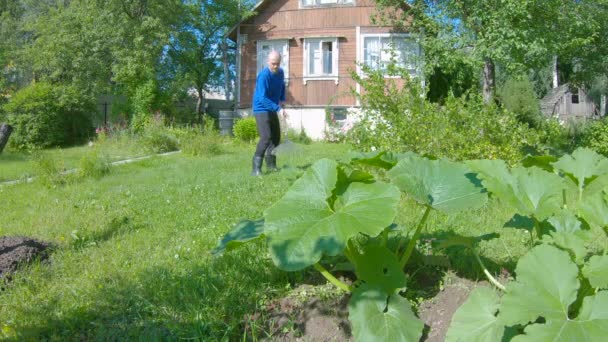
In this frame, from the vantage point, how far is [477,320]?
193cm

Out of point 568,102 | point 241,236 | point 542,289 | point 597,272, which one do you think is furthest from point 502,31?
point 568,102

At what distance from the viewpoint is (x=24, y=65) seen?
27.3 m

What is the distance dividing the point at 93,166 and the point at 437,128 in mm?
5888

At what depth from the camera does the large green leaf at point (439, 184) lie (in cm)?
230

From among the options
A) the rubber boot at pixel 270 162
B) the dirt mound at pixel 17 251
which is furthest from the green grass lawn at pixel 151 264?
the rubber boot at pixel 270 162

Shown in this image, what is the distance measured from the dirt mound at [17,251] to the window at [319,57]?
57.1 feet

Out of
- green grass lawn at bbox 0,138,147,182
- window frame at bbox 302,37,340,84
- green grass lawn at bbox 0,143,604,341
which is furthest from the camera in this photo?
window frame at bbox 302,37,340,84

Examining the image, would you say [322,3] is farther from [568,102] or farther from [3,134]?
[568,102]

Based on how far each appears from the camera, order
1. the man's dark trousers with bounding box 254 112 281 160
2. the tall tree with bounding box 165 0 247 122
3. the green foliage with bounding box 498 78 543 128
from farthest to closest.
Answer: the green foliage with bounding box 498 78 543 128
the tall tree with bounding box 165 0 247 122
the man's dark trousers with bounding box 254 112 281 160

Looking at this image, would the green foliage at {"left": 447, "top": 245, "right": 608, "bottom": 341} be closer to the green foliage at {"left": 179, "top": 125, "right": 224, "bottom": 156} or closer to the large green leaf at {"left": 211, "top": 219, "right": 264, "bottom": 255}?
the large green leaf at {"left": 211, "top": 219, "right": 264, "bottom": 255}

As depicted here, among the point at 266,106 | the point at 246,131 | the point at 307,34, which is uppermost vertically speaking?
the point at 307,34

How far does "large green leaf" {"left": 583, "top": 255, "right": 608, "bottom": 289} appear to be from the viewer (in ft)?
5.49

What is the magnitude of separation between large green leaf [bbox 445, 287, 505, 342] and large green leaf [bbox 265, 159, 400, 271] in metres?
0.46

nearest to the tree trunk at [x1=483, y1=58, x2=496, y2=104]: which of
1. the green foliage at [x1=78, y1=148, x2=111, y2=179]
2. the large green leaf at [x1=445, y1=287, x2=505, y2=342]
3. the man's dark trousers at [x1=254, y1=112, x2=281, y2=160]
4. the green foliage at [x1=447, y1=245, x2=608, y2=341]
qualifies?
the man's dark trousers at [x1=254, y1=112, x2=281, y2=160]
